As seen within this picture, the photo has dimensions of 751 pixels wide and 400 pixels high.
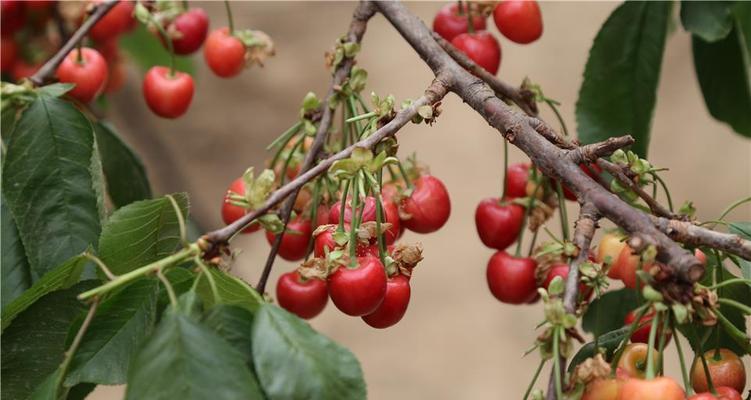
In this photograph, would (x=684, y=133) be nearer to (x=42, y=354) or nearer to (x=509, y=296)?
(x=509, y=296)

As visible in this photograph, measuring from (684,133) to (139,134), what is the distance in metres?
1.38

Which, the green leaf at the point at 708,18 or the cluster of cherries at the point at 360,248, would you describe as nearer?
the cluster of cherries at the point at 360,248

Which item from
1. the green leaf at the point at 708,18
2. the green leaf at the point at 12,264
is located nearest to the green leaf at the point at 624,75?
the green leaf at the point at 708,18

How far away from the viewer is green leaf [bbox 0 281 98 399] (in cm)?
65

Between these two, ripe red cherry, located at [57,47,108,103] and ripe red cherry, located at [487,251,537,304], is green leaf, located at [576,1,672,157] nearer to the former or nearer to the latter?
ripe red cherry, located at [487,251,537,304]

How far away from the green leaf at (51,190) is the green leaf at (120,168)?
0.29 meters

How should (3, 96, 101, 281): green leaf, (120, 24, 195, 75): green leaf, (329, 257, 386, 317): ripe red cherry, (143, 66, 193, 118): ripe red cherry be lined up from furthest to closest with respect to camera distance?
(120, 24, 195, 75): green leaf, (143, 66, 193, 118): ripe red cherry, (3, 96, 101, 281): green leaf, (329, 257, 386, 317): ripe red cherry

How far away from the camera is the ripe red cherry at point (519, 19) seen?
910mm

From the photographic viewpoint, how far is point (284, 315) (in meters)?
0.56

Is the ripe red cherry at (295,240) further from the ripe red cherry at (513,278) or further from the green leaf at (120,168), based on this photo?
the green leaf at (120,168)

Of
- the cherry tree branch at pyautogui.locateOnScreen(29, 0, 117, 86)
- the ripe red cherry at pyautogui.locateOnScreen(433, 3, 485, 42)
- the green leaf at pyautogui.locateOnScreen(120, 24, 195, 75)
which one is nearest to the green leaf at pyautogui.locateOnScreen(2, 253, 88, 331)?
the cherry tree branch at pyautogui.locateOnScreen(29, 0, 117, 86)

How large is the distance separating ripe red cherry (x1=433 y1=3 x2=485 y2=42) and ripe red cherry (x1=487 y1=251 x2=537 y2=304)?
227mm

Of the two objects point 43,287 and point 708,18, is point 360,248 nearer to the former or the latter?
point 43,287

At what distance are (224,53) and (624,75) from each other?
0.39 m
